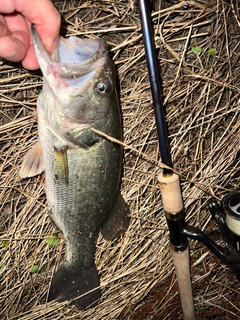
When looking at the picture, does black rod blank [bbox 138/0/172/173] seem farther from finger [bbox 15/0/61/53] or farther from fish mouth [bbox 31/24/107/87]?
finger [bbox 15/0/61/53]

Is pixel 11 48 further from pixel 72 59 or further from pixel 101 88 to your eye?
pixel 101 88

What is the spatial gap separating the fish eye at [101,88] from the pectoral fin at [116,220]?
71 centimetres

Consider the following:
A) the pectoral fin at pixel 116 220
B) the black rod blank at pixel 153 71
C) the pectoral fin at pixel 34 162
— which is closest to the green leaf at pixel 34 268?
the pectoral fin at pixel 116 220

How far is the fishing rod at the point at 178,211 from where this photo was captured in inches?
75.3

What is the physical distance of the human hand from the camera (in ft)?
5.59

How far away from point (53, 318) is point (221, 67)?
6.45 ft

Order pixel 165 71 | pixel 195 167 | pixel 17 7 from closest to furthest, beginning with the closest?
pixel 17 7 → pixel 165 71 → pixel 195 167

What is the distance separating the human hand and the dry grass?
0.31 meters

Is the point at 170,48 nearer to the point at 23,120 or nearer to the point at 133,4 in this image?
the point at 133,4

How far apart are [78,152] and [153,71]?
537 mm

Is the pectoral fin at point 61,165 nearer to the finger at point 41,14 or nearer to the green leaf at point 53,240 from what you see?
the finger at point 41,14

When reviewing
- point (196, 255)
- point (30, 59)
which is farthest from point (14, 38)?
point (196, 255)

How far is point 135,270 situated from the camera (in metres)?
2.69

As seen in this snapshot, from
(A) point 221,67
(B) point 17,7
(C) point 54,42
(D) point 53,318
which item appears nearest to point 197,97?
(A) point 221,67
